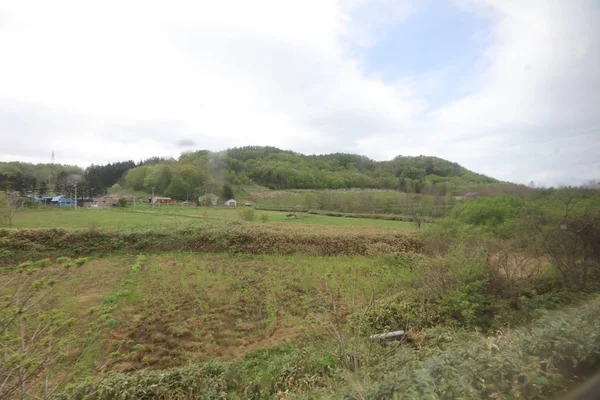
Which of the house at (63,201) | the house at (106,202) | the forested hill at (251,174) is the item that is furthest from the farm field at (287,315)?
the house at (106,202)

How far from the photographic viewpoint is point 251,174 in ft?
248

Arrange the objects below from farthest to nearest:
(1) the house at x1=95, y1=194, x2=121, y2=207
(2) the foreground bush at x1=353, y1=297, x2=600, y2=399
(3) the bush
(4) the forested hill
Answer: (1) the house at x1=95, y1=194, x2=121, y2=207, (4) the forested hill, (3) the bush, (2) the foreground bush at x1=353, y1=297, x2=600, y2=399

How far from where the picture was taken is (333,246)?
15.8m

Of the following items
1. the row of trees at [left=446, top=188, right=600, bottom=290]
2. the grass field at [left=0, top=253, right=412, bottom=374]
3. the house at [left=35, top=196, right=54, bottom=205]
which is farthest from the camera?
the house at [left=35, top=196, right=54, bottom=205]

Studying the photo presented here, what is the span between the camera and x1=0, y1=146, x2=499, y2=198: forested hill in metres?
32.4

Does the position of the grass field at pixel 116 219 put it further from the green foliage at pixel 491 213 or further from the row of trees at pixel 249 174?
the green foliage at pixel 491 213

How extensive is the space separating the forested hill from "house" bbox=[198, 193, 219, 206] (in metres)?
2.60

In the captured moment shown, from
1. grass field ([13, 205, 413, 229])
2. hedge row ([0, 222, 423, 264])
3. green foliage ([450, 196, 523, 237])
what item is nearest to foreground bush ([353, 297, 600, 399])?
green foliage ([450, 196, 523, 237])

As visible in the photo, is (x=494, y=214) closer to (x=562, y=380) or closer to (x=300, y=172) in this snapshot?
(x=562, y=380)

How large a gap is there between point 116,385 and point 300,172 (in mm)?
73358

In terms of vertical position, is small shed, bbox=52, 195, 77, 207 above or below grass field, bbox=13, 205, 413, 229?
above

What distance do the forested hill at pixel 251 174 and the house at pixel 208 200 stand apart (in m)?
2.60

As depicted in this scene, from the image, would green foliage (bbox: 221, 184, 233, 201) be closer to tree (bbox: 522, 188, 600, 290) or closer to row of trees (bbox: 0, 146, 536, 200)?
row of trees (bbox: 0, 146, 536, 200)

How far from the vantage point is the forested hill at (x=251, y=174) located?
1275 inches
